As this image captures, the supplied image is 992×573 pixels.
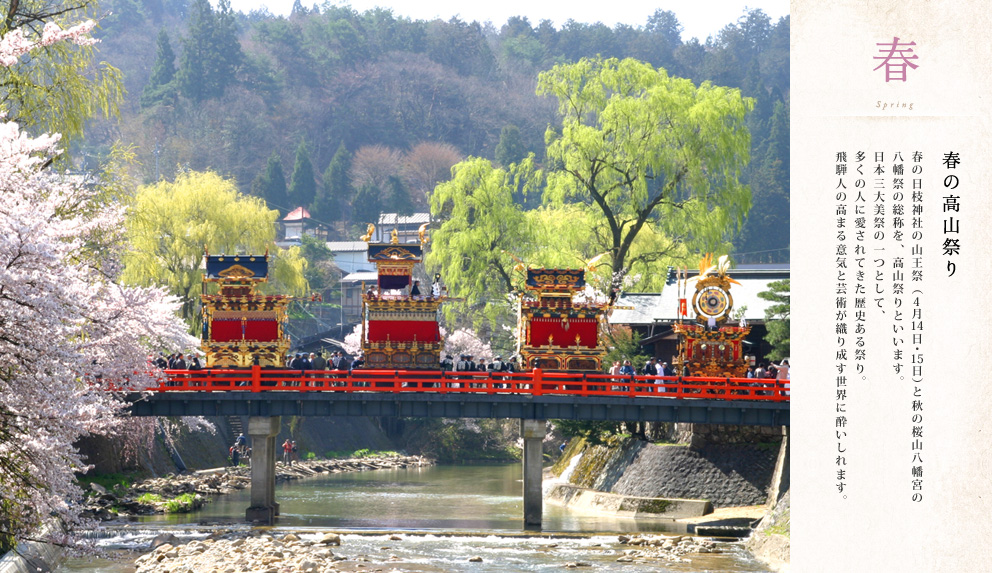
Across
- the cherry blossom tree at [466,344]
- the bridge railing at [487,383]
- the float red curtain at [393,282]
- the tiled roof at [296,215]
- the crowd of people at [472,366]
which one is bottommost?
the bridge railing at [487,383]

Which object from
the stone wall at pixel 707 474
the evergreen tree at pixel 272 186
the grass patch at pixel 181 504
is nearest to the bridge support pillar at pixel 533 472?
the stone wall at pixel 707 474

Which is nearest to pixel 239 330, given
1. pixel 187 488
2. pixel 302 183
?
pixel 187 488

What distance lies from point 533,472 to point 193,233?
22.1 meters

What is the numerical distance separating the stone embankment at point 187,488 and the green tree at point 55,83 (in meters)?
9.56

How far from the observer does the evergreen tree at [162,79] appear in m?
108

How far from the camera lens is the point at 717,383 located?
33.3m

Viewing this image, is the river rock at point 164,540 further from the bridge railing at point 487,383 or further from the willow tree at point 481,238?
the willow tree at point 481,238

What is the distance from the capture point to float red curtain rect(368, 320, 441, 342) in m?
38.6

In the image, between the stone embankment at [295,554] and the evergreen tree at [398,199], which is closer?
the stone embankment at [295,554]

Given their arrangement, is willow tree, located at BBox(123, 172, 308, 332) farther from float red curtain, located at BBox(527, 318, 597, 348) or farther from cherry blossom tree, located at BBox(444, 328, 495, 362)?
float red curtain, located at BBox(527, 318, 597, 348)

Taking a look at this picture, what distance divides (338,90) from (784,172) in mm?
49025

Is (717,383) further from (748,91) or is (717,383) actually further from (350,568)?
(748,91)

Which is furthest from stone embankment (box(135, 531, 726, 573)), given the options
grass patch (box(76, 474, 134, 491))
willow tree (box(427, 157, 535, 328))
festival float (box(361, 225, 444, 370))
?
willow tree (box(427, 157, 535, 328))

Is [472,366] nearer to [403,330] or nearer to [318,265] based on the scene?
[403,330]
